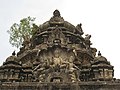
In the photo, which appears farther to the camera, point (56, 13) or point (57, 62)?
point (56, 13)

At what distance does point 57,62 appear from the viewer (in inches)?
867

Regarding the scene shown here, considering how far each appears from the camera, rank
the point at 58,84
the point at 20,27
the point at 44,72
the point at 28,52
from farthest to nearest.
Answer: the point at 20,27, the point at 28,52, the point at 44,72, the point at 58,84

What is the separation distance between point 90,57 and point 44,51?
3806 millimetres

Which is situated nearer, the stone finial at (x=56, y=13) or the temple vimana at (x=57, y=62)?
the temple vimana at (x=57, y=62)

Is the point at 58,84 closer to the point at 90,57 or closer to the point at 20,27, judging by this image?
the point at 90,57

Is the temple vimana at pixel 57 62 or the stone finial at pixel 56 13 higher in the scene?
the stone finial at pixel 56 13

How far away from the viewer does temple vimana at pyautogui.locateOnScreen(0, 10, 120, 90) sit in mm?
20484

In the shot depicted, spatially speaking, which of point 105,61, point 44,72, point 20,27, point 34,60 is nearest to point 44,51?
point 34,60

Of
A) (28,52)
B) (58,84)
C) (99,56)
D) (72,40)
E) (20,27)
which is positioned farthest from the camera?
(20,27)

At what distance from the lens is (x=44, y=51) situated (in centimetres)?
2338

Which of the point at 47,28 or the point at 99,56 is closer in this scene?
the point at 99,56

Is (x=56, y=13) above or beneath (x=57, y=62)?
above

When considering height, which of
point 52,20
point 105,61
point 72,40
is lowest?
point 105,61

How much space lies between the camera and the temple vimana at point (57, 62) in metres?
20.5
